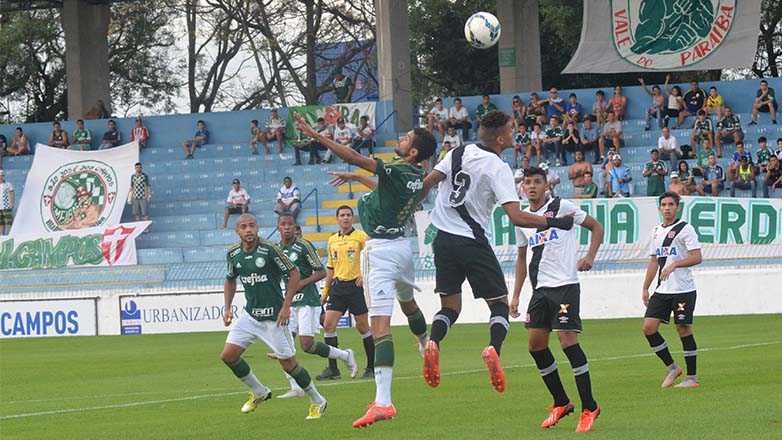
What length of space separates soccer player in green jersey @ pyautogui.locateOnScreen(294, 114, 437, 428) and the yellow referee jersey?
5.17 m

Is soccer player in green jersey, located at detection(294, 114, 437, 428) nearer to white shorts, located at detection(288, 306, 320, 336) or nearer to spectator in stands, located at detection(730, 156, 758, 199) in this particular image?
white shorts, located at detection(288, 306, 320, 336)

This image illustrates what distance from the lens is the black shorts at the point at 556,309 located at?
942 centimetres

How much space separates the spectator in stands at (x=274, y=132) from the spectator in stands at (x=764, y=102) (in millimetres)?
13550

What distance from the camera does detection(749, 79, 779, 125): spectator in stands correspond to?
31.8m

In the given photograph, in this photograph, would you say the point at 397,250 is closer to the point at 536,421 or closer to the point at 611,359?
the point at 536,421

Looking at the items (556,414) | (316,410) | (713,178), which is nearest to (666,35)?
(713,178)

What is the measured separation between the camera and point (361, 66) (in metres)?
54.0

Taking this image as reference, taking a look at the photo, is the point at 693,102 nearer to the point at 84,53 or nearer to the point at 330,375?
the point at 330,375

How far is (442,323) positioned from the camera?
9.40 m

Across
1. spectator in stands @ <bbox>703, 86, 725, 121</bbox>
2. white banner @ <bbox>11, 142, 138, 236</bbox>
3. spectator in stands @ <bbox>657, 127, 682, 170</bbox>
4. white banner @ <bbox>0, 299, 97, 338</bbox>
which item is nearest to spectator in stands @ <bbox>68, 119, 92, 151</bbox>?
white banner @ <bbox>11, 142, 138, 236</bbox>

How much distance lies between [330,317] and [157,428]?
5.36 m

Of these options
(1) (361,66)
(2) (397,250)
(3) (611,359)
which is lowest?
(3) (611,359)

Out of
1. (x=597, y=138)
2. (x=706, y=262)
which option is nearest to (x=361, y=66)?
(x=597, y=138)

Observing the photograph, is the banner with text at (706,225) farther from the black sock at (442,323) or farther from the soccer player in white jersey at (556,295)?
the black sock at (442,323)
